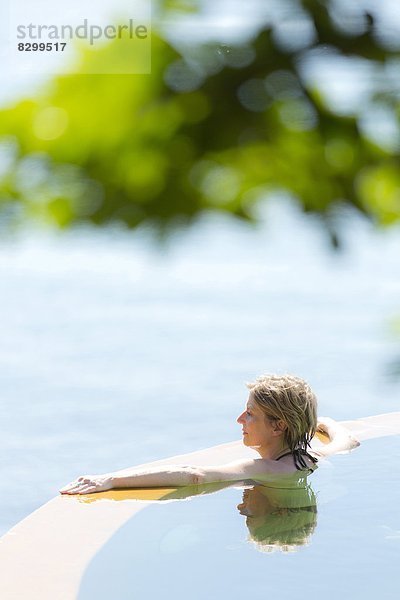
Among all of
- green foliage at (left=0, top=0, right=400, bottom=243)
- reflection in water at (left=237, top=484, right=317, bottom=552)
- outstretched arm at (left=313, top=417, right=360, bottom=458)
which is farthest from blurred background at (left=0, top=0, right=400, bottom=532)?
outstretched arm at (left=313, top=417, right=360, bottom=458)

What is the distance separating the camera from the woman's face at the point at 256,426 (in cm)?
304

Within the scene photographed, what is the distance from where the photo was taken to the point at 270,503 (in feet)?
9.57

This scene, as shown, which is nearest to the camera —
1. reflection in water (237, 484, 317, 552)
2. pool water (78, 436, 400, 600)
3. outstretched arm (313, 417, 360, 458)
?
pool water (78, 436, 400, 600)

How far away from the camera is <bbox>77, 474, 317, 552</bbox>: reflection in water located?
8.77 feet

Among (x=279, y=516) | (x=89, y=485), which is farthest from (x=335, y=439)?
(x=89, y=485)

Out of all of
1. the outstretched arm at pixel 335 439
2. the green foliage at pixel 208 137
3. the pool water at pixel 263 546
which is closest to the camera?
the green foliage at pixel 208 137

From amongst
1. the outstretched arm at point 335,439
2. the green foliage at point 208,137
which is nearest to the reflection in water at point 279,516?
the outstretched arm at point 335,439

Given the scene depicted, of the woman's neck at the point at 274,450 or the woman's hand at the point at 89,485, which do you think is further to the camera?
the woman's neck at the point at 274,450

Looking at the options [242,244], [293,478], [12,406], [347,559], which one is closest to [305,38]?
[242,244]

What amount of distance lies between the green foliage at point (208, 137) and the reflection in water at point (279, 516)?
1865mm

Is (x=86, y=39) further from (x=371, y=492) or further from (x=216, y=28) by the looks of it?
(x=371, y=492)

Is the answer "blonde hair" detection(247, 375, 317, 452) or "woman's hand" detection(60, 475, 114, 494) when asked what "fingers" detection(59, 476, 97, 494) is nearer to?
"woman's hand" detection(60, 475, 114, 494)

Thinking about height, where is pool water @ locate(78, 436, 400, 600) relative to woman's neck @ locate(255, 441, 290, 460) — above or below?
below

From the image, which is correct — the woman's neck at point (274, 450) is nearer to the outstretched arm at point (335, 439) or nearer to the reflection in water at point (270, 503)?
the reflection in water at point (270, 503)
